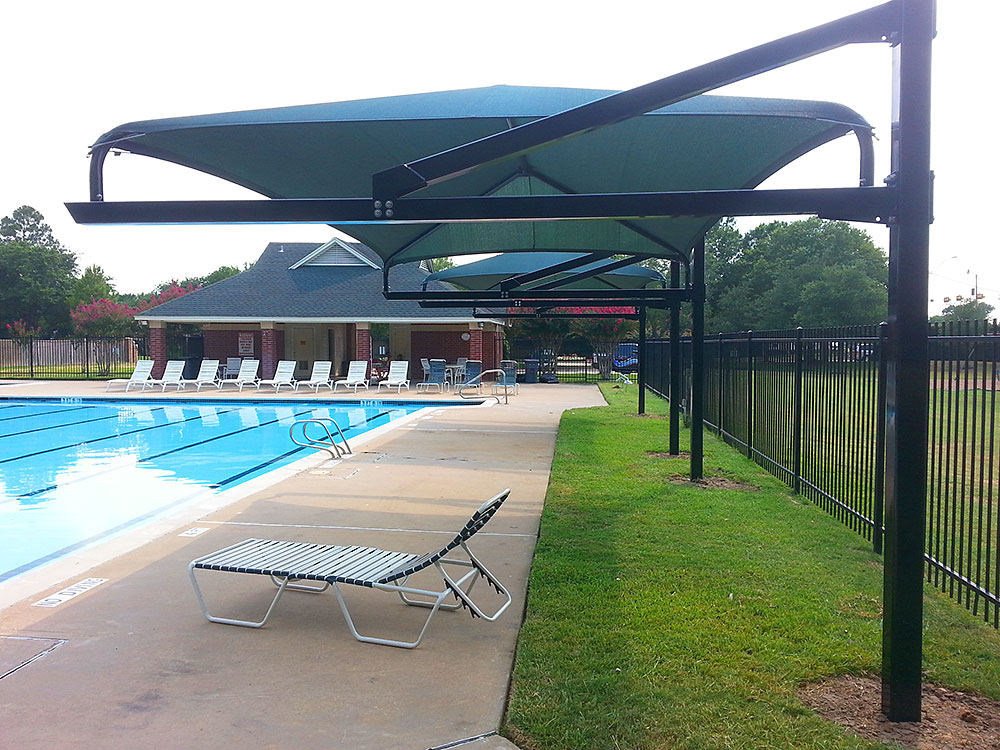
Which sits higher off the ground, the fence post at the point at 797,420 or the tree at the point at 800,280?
the tree at the point at 800,280

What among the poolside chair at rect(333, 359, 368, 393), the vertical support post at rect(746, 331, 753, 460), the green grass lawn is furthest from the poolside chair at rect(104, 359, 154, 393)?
the green grass lawn

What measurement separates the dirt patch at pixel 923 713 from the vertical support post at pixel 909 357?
0.32ft

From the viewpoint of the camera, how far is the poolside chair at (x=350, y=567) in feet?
14.2

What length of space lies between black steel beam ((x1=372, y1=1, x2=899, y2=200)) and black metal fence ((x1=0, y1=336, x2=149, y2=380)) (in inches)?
1300

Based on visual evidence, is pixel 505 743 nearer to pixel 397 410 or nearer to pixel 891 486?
pixel 891 486

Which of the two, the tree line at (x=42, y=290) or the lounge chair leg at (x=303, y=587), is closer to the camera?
the lounge chair leg at (x=303, y=587)

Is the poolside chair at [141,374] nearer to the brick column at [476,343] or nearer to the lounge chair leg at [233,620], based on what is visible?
the brick column at [476,343]

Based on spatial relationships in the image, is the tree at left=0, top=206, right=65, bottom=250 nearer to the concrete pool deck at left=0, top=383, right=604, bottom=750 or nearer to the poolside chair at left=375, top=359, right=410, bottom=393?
the poolside chair at left=375, top=359, right=410, bottom=393

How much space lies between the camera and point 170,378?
25828 mm

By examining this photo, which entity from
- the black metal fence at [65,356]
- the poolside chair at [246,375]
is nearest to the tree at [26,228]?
the black metal fence at [65,356]

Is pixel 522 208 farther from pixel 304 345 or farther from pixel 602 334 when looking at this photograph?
pixel 602 334

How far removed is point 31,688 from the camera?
3684 mm

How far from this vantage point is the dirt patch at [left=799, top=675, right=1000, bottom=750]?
324cm

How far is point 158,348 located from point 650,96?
27891mm
